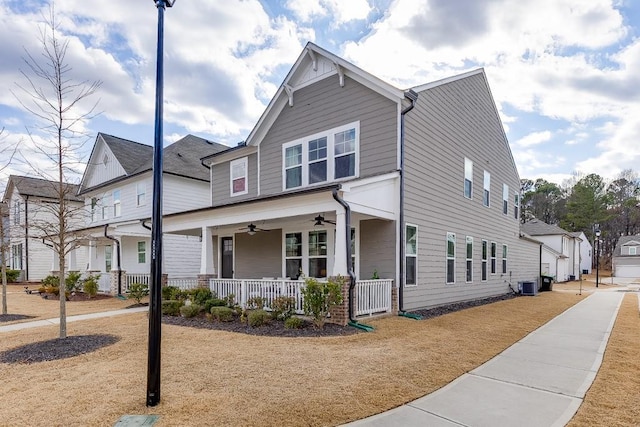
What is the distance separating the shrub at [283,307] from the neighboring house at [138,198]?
32.0 feet

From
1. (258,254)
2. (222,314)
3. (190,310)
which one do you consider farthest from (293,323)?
(258,254)

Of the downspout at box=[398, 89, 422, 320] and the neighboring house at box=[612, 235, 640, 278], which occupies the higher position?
the downspout at box=[398, 89, 422, 320]

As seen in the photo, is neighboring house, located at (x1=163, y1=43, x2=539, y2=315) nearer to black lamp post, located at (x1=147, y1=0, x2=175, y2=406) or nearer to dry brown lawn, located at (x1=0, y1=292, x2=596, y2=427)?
dry brown lawn, located at (x1=0, y1=292, x2=596, y2=427)

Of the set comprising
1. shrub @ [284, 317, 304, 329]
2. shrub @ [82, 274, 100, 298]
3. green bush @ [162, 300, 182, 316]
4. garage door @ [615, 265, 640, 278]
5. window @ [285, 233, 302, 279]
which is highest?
window @ [285, 233, 302, 279]

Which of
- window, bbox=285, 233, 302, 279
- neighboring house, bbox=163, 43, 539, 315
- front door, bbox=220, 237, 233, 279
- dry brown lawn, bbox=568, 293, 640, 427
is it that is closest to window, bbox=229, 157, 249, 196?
neighboring house, bbox=163, 43, 539, 315

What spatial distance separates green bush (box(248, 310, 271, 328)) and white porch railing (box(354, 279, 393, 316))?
7.14 feet

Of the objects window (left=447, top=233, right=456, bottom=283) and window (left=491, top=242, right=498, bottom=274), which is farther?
window (left=491, top=242, right=498, bottom=274)

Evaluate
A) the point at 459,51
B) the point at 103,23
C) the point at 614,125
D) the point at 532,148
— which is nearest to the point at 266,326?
the point at 103,23

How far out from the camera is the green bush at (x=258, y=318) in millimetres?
8555

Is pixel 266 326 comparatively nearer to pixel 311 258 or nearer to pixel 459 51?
pixel 311 258

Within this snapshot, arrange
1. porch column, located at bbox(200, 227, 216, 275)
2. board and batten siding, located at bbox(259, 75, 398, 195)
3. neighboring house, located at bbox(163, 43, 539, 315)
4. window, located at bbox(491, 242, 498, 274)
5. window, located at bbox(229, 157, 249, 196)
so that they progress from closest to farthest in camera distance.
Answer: neighboring house, located at bbox(163, 43, 539, 315) → board and batten siding, located at bbox(259, 75, 398, 195) → porch column, located at bbox(200, 227, 216, 275) → window, located at bbox(229, 157, 249, 196) → window, located at bbox(491, 242, 498, 274)

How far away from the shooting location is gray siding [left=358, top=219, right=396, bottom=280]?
10141 mm

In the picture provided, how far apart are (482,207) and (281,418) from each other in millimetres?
14031

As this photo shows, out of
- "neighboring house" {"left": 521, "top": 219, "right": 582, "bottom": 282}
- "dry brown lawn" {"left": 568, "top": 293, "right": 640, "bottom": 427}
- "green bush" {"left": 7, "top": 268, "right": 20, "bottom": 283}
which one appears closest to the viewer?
"dry brown lawn" {"left": 568, "top": 293, "right": 640, "bottom": 427}
